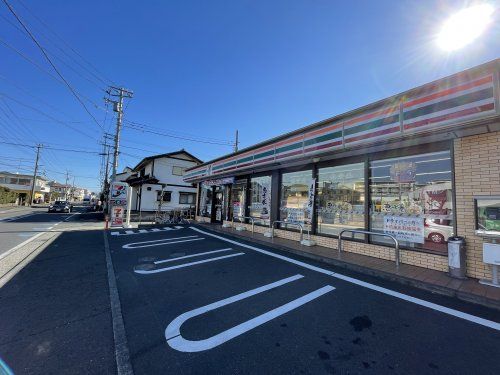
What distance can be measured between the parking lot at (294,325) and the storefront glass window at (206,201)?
9.31m

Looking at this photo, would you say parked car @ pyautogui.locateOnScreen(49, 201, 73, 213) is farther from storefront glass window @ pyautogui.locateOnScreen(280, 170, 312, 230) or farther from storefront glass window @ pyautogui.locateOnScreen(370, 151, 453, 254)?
storefront glass window @ pyautogui.locateOnScreen(370, 151, 453, 254)

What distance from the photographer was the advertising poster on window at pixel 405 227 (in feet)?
16.7

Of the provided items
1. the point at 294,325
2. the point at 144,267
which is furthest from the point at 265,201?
the point at 294,325

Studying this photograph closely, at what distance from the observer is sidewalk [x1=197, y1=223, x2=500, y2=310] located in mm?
3629

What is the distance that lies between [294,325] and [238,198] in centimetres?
883

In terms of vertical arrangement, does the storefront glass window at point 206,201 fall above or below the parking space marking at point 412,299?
above

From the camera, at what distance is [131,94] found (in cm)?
1859

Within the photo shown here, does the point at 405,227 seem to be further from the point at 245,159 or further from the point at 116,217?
the point at 116,217

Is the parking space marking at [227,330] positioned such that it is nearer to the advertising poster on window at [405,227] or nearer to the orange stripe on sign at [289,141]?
the advertising poster on window at [405,227]

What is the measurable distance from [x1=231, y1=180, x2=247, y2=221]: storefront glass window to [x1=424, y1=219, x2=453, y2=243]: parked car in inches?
283

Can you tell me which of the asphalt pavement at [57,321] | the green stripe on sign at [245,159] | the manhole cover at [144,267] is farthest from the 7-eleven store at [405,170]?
the asphalt pavement at [57,321]

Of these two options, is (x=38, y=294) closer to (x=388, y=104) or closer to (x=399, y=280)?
(x=399, y=280)

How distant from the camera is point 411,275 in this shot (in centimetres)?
446

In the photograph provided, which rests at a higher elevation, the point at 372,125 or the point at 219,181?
the point at 372,125
